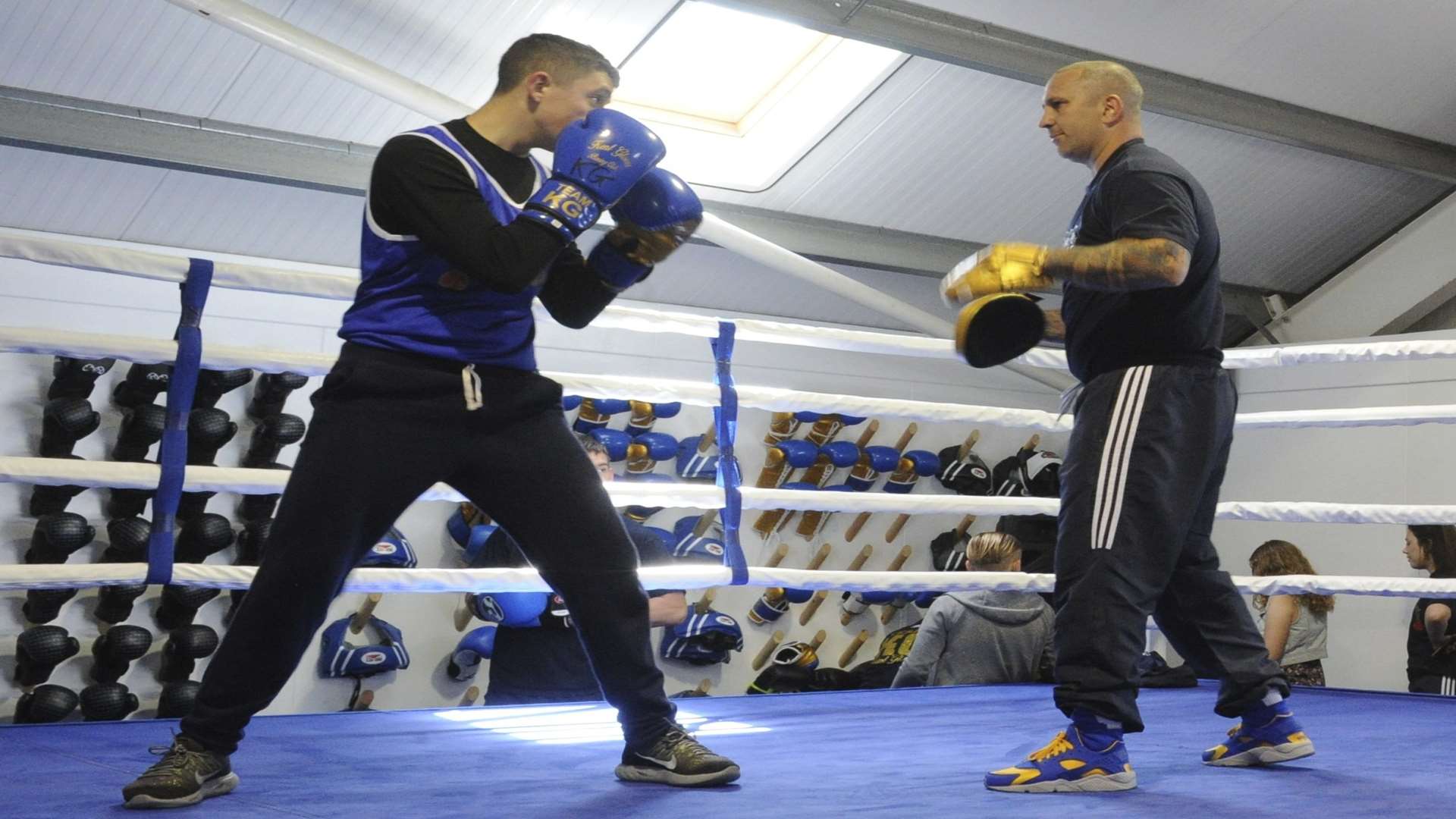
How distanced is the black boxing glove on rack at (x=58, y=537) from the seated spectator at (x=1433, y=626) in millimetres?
4763

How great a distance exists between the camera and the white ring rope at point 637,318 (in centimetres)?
246

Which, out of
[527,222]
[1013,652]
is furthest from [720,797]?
[1013,652]

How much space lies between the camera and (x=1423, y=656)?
15.2 feet

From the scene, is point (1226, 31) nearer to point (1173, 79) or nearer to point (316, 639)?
point (1173, 79)

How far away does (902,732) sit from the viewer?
2547 mm

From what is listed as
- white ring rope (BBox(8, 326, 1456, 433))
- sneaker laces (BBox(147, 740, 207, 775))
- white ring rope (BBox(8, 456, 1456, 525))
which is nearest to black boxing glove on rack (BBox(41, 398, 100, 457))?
white ring rope (BBox(8, 456, 1456, 525))

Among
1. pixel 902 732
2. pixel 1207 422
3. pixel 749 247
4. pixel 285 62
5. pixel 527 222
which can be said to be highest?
pixel 285 62

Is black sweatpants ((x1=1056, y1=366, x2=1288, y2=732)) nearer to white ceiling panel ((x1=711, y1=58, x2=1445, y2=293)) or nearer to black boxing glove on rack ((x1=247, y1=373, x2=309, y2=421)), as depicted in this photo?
white ceiling panel ((x1=711, y1=58, x2=1445, y2=293))

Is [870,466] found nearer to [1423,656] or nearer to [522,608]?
[1423,656]

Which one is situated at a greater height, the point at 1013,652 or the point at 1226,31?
the point at 1226,31

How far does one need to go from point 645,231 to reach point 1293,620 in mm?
3526

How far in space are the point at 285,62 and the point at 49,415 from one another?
1627 mm

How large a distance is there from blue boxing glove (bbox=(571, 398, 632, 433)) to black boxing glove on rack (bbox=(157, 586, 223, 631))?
5.96 feet

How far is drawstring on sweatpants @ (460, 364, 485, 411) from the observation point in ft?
5.93
